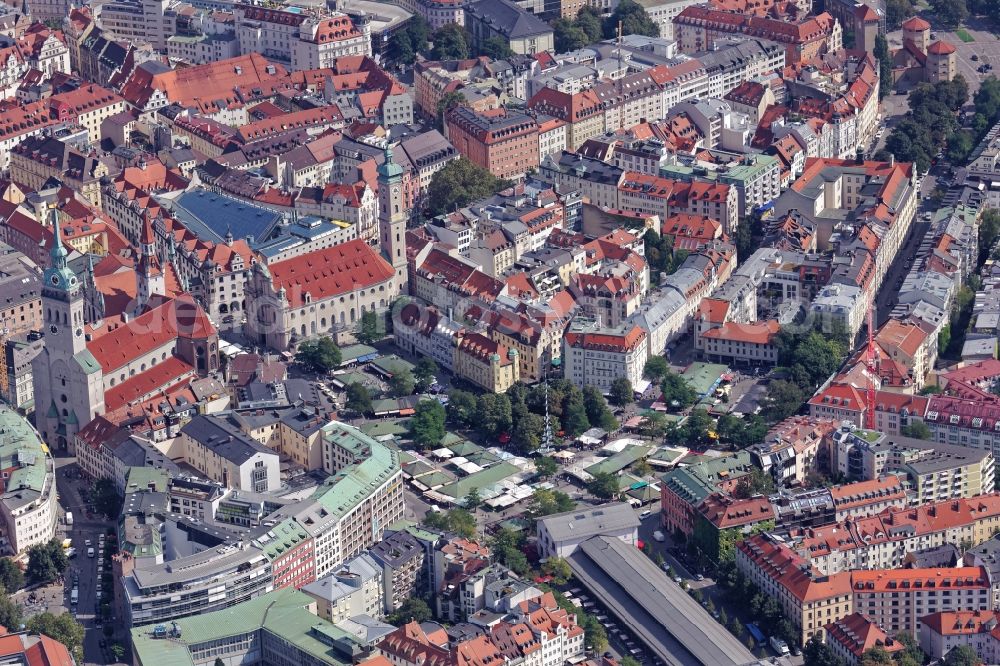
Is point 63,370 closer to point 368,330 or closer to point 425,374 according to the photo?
point 368,330

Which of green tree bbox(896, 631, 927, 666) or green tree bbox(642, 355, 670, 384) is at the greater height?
green tree bbox(642, 355, 670, 384)

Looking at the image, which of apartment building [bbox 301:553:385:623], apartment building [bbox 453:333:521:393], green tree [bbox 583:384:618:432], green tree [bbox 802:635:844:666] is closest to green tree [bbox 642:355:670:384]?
green tree [bbox 583:384:618:432]

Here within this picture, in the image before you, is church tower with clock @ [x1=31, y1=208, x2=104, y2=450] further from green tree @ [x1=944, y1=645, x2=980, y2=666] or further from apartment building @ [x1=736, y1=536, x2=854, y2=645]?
green tree @ [x1=944, y1=645, x2=980, y2=666]

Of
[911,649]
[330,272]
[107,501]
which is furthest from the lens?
[330,272]

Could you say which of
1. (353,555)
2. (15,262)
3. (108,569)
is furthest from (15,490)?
(15,262)

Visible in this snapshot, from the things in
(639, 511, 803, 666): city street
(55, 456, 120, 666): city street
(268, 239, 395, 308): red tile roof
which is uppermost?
(268, 239, 395, 308): red tile roof

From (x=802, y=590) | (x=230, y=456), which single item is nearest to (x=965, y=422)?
(x=802, y=590)

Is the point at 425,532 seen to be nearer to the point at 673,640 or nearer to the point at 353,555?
the point at 353,555
